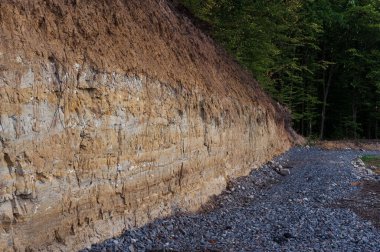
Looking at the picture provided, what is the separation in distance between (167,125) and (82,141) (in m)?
2.77

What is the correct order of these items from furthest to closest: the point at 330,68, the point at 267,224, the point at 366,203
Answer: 1. the point at 330,68
2. the point at 366,203
3. the point at 267,224

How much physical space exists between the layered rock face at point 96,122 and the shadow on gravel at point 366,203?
349 centimetres

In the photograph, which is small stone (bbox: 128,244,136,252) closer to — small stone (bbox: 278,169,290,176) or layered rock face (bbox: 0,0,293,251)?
layered rock face (bbox: 0,0,293,251)

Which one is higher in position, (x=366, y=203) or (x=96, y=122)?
(x=96, y=122)

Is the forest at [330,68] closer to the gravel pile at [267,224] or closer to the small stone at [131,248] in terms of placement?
the gravel pile at [267,224]

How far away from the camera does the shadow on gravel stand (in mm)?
9951

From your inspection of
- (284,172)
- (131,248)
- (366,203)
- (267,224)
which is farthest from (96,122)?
(284,172)

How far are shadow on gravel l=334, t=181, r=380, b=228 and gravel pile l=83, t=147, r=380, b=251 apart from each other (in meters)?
0.19

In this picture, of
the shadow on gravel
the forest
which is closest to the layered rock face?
the shadow on gravel

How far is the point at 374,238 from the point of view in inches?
314

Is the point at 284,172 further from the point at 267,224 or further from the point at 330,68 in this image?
the point at 330,68

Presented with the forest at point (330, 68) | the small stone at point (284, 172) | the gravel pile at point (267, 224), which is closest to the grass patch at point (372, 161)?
the small stone at point (284, 172)

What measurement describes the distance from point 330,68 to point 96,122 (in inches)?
1291

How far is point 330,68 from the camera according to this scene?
36125mm
